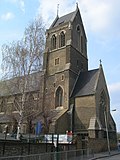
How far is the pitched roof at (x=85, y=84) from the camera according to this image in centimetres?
3381

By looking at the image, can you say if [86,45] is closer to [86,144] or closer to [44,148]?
[86,144]

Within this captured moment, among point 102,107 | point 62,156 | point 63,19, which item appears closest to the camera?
point 62,156

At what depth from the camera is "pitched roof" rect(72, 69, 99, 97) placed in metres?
33.8

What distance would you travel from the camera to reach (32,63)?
Answer: 76.3ft

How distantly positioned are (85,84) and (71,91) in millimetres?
2811

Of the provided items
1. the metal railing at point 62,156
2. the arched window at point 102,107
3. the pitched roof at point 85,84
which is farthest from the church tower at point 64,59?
the metal railing at point 62,156

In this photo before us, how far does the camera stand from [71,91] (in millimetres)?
35281

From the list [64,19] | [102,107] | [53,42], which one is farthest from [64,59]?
[64,19]

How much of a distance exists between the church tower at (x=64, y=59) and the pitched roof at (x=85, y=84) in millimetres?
867

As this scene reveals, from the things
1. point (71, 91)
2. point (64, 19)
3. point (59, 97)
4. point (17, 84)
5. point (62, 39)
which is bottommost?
point (17, 84)

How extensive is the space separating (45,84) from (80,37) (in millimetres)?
12905

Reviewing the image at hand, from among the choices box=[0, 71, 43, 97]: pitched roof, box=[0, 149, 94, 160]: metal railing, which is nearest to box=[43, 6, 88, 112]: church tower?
box=[0, 71, 43, 97]: pitched roof

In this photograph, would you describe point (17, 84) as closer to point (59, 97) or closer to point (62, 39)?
point (59, 97)

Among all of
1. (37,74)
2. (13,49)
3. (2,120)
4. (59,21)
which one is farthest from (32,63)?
(59,21)
